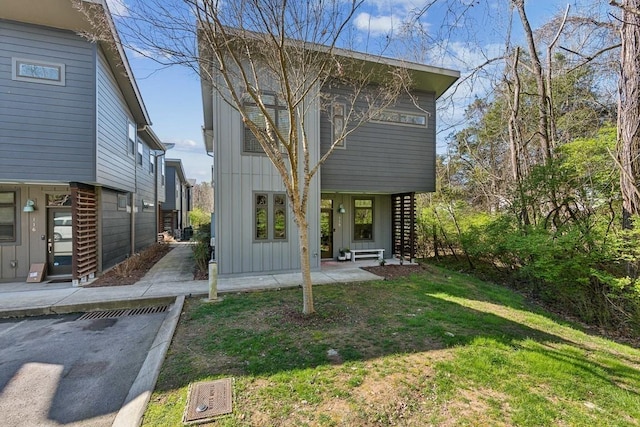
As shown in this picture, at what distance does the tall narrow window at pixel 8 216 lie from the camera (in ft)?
24.2

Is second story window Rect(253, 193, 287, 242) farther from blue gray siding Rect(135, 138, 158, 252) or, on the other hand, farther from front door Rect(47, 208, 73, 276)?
blue gray siding Rect(135, 138, 158, 252)

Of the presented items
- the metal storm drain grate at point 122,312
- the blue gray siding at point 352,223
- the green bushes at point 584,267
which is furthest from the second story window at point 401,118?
the metal storm drain grate at point 122,312

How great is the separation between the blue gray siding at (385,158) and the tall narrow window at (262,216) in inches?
75.5

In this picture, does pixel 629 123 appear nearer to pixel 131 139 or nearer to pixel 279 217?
pixel 279 217

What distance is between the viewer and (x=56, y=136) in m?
6.62

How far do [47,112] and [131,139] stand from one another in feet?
13.7

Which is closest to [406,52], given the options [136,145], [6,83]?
[6,83]

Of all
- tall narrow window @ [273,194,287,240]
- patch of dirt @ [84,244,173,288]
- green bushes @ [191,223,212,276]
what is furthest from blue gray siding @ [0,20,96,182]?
tall narrow window @ [273,194,287,240]

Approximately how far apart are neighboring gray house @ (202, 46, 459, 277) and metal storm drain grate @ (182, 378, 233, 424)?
4.84 metres

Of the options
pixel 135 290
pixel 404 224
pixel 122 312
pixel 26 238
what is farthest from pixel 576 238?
pixel 26 238

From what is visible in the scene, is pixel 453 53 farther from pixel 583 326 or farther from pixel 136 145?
pixel 136 145

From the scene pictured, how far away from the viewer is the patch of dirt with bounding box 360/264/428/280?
8227 millimetres

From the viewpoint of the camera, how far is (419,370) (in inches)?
129

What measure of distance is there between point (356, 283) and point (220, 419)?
5188 millimetres
